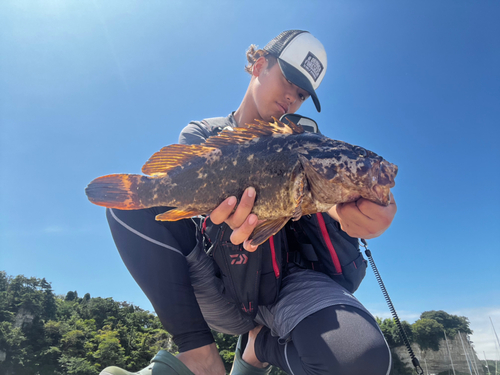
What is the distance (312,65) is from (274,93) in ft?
2.69

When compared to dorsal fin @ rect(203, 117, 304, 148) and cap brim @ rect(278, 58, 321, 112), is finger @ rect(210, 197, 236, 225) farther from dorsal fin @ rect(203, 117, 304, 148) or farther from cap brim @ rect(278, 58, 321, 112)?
cap brim @ rect(278, 58, 321, 112)

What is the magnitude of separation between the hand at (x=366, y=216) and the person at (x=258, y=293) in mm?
10

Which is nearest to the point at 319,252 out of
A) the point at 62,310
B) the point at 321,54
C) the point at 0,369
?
the point at 321,54

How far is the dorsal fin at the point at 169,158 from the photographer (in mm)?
3156

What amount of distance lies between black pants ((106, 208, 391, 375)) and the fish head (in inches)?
48.3

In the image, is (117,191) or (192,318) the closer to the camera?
(117,191)

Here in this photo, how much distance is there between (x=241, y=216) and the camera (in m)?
2.92

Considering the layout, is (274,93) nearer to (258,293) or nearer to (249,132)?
(249,132)

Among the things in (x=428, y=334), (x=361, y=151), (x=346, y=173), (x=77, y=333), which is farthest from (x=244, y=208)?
(x=77, y=333)

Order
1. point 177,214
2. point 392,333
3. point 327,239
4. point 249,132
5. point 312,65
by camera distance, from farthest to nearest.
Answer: point 392,333 → point 312,65 → point 327,239 → point 249,132 → point 177,214

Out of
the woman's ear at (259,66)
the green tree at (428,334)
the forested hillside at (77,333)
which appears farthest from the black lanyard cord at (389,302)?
the green tree at (428,334)

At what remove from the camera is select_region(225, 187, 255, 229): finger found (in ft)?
9.32

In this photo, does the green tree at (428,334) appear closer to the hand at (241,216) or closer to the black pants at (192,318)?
the black pants at (192,318)

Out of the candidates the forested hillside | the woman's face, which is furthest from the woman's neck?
the forested hillside
